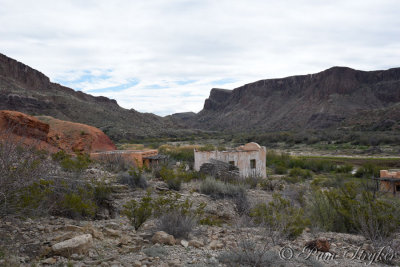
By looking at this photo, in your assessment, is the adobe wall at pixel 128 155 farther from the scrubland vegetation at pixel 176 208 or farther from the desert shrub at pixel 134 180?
the scrubland vegetation at pixel 176 208

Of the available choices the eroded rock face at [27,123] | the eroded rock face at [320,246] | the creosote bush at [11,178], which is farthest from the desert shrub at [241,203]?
the eroded rock face at [27,123]

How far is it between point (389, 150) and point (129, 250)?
43130 mm

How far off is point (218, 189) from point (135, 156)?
27.1 ft

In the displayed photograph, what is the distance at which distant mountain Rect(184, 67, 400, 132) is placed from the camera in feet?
252

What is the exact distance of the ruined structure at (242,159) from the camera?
60.4 feet

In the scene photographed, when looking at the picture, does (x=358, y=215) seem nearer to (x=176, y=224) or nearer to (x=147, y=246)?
(x=176, y=224)

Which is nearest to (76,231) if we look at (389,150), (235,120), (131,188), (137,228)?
(137,228)

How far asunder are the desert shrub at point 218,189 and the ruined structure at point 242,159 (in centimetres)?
576

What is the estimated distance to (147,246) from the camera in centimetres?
550

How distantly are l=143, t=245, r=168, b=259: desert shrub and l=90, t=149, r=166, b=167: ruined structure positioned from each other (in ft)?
36.0

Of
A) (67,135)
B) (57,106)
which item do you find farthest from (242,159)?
(57,106)

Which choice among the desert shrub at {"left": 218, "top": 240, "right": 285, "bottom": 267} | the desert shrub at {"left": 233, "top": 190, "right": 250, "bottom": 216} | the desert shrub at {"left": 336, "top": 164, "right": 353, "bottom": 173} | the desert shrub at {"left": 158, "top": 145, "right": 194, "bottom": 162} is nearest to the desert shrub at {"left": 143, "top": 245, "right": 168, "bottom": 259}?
the desert shrub at {"left": 218, "top": 240, "right": 285, "bottom": 267}

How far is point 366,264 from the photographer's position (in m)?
5.38

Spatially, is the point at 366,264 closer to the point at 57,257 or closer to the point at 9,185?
the point at 57,257
